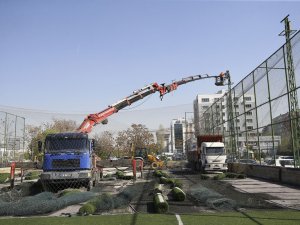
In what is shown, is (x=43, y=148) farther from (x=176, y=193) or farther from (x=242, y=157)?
(x=242, y=157)

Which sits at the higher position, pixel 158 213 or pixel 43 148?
pixel 43 148

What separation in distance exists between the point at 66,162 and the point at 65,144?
97cm

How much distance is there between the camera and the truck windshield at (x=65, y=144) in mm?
17375

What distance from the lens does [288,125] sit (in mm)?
19922

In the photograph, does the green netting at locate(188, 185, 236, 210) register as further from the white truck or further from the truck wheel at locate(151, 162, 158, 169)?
the truck wheel at locate(151, 162, 158, 169)

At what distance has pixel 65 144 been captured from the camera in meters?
17.5

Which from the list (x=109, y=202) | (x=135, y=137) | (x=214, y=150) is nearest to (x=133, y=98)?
(x=214, y=150)

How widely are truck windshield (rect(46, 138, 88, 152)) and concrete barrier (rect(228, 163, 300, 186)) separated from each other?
460 inches

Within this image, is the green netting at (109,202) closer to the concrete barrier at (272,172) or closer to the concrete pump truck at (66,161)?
the concrete pump truck at (66,161)

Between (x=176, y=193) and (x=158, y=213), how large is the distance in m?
2.96

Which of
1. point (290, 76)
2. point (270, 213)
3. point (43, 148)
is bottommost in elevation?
point (270, 213)

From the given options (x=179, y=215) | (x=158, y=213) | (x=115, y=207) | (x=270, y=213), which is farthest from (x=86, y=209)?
(x=270, y=213)

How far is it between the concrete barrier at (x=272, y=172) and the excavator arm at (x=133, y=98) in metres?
9.59

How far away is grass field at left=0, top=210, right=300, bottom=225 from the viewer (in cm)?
897
